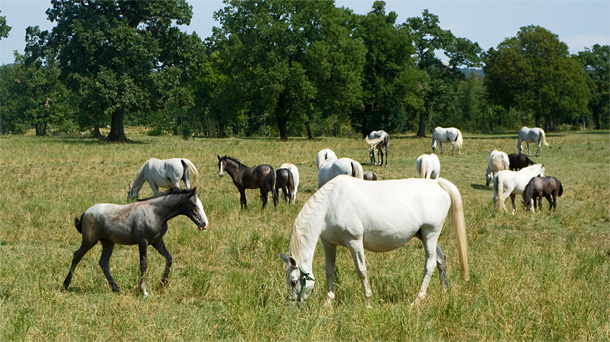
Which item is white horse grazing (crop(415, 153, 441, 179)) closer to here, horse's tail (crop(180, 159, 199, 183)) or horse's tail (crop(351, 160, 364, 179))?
horse's tail (crop(351, 160, 364, 179))

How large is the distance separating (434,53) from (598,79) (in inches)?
1637

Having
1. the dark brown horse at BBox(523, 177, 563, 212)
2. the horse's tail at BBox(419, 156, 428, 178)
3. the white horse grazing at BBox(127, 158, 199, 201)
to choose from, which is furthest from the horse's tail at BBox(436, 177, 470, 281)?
the horse's tail at BBox(419, 156, 428, 178)

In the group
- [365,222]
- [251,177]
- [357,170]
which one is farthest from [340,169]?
[365,222]

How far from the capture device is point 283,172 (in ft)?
51.7

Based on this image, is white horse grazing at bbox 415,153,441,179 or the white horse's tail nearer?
the white horse's tail

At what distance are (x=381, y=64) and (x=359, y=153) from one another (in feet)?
90.3

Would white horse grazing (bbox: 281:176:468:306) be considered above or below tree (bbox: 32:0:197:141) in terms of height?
below

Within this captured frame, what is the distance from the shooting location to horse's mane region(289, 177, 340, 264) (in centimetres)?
625

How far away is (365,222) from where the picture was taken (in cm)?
662

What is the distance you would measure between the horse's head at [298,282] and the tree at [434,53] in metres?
56.6

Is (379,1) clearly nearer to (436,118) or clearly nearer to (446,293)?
(436,118)

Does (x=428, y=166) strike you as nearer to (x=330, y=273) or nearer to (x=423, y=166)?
(x=423, y=166)

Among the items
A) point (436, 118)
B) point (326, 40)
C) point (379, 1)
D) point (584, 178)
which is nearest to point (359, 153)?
point (584, 178)

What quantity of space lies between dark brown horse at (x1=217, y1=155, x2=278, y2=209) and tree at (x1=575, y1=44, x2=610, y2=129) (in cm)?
8133
